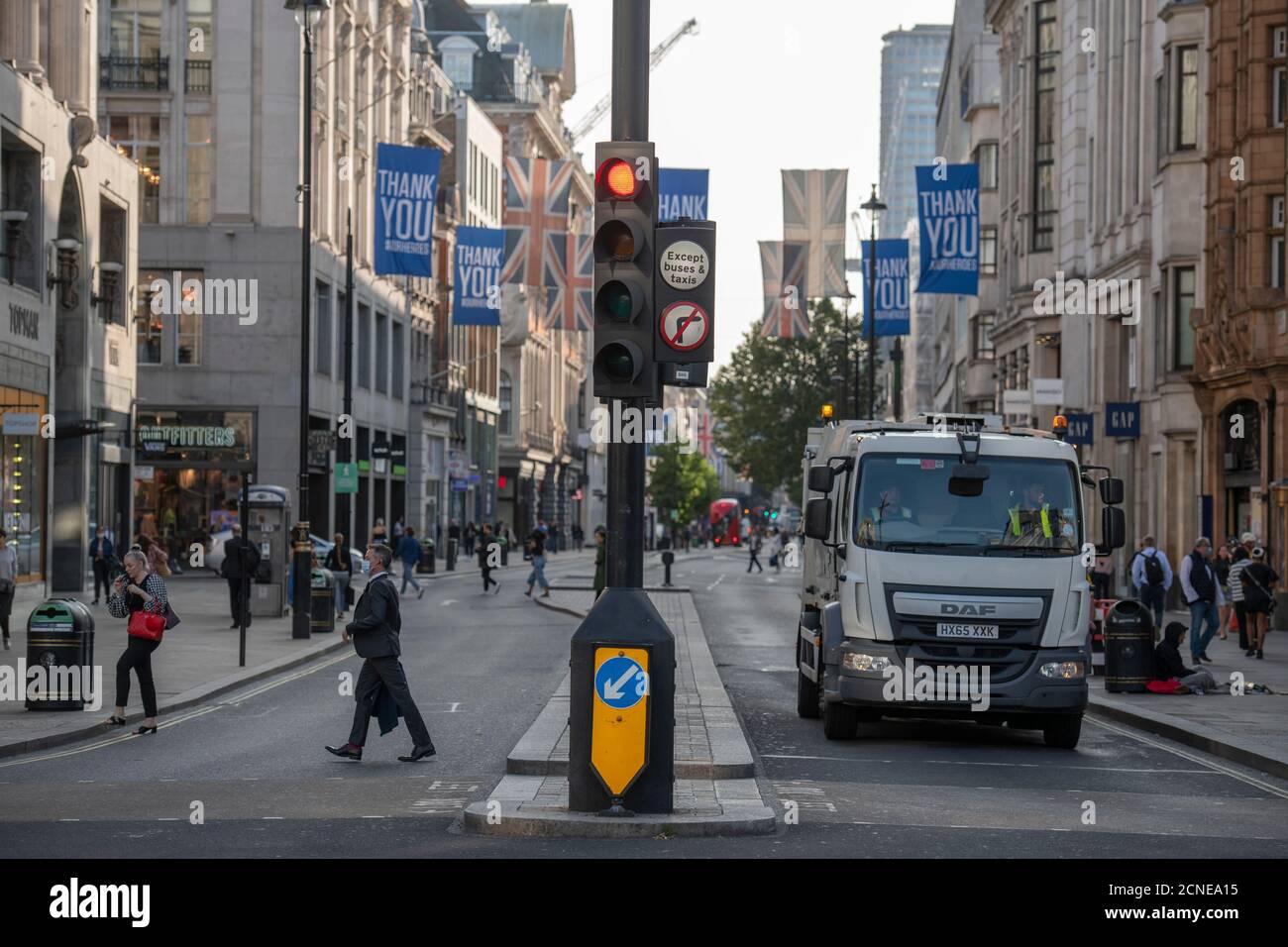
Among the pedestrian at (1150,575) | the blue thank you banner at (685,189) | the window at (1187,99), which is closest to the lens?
the pedestrian at (1150,575)

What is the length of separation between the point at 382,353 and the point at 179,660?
45906mm

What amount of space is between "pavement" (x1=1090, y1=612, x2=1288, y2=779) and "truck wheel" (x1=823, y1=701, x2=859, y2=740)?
3195 mm

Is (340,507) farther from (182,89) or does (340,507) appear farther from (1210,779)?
(1210,779)

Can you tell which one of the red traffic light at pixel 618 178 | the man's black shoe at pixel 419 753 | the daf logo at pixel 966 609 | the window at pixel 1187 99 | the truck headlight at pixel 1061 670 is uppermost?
the window at pixel 1187 99

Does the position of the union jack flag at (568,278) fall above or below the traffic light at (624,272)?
above

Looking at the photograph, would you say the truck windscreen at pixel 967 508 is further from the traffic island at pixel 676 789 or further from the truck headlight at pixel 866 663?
the traffic island at pixel 676 789

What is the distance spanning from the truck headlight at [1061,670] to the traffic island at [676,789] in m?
2.65

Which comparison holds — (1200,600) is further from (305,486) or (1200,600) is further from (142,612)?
(142,612)

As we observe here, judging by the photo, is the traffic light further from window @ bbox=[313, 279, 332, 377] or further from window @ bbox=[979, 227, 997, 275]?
window @ bbox=[979, 227, 997, 275]

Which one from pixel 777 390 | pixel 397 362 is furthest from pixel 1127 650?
pixel 777 390

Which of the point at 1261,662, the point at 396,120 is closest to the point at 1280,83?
the point at 1261,662

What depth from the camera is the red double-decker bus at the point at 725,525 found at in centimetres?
15200

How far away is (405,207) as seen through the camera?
3984cm

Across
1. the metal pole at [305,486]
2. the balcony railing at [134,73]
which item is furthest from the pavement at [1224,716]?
the balcony railing at [134,73]
